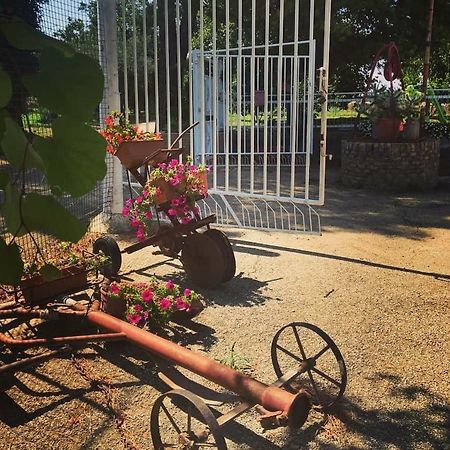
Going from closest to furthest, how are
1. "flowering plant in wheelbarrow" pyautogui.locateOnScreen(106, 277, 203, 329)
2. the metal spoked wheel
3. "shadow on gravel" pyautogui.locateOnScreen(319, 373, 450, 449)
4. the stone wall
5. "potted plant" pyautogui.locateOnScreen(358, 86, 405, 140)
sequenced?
"shadow on gravel" pyautogui.locateOnScreen(319, 373, 450, 449) < the metal spoked wheel < "flowering plant in wheelbarrow" pyautogui.locateOnScreen(106, 277, 203, 329) < the stone wall < "potted plant" pyautogui.locateOnScreen(358, 86, 405, 140)

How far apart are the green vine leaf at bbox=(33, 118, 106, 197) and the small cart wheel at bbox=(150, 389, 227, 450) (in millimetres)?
1623

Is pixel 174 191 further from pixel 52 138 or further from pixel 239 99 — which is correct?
pixel 52 138

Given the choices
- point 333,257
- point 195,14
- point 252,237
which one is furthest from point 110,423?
point 195,14

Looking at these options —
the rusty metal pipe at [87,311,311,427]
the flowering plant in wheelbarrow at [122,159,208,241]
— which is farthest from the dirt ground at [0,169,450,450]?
the flowering plant in wheelbarrow at [122,159,208,241]

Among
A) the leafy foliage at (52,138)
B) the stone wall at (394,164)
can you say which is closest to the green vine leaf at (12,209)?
the leafy foliage at (52,138)

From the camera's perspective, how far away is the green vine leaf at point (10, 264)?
0.57 m

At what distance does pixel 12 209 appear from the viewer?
0.55m

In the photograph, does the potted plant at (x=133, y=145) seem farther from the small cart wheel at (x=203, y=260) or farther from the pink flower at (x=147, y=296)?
the pink flower at (x=147, y=296)

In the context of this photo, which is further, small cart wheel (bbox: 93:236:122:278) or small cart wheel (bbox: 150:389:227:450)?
small cart wheel (bbox: 93:236:122:278)

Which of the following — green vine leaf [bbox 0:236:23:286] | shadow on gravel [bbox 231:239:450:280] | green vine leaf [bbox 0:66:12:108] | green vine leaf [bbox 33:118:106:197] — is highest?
green vine leaf [bbox 0:66:12:108]

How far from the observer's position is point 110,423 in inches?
100.0

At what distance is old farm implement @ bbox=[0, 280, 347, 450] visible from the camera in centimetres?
209

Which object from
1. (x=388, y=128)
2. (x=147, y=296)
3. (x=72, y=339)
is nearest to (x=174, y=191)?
(x=147, y=296)

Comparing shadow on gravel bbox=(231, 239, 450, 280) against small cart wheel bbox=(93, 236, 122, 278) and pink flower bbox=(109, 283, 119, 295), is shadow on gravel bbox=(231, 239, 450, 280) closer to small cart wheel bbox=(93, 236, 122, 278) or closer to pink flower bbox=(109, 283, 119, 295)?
small cart wheel bbox=(93, 236, 122, 278)
